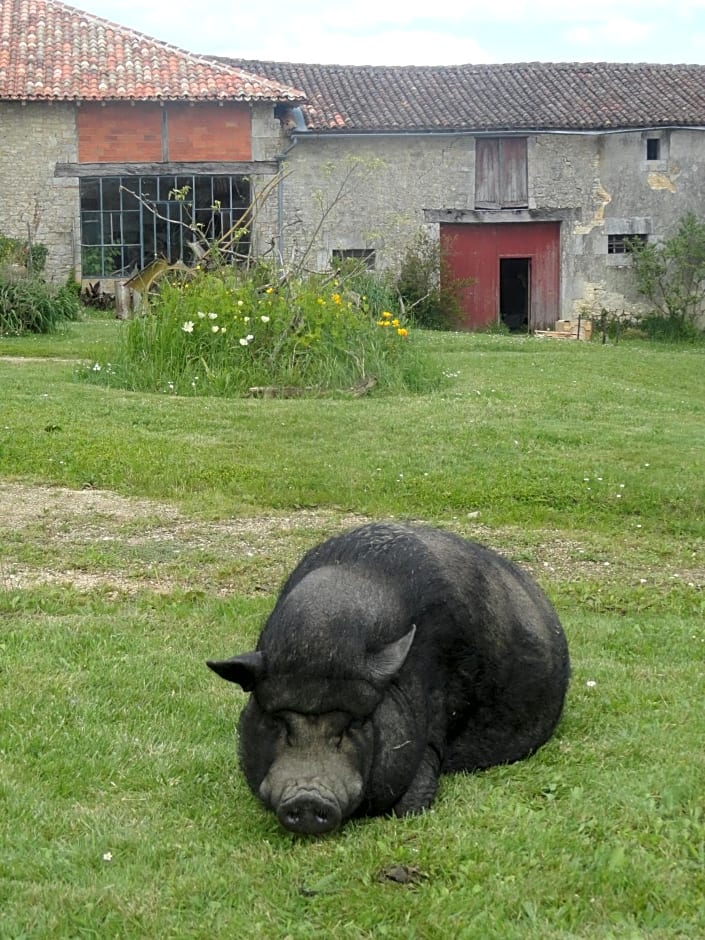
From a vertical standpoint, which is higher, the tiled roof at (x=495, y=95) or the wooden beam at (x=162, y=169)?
the tiled roof at (x=495, y=95)

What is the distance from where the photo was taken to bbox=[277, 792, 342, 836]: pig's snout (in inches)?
156

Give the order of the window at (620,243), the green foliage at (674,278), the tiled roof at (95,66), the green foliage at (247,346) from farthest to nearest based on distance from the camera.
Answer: the window at (620,243), the green foliage at (674,278), the tiled roof at (95,66), the green foliage at (247,346)

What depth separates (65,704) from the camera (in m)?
5.36

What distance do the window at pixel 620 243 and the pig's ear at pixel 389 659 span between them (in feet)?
97.4

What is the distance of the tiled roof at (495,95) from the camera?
31500mm

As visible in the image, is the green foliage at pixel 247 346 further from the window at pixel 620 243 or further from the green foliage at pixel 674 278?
the window at pixel 620 243

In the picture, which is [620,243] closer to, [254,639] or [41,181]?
[41,181]

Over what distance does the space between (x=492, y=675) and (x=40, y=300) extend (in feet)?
59.0

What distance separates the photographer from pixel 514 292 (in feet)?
110

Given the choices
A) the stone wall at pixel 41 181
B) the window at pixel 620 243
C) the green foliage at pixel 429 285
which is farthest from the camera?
the window at pixel 620 243

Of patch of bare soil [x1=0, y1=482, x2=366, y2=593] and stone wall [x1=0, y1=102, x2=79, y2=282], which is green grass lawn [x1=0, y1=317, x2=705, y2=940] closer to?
patch of bare soil [x1=0, y1=482, x2=366, y2=593]

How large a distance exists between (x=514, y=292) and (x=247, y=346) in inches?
785

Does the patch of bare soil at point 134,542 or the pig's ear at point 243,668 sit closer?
the pig's ear at point 243,668

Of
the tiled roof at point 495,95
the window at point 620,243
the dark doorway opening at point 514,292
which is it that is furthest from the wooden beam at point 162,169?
the window at point 620,243
